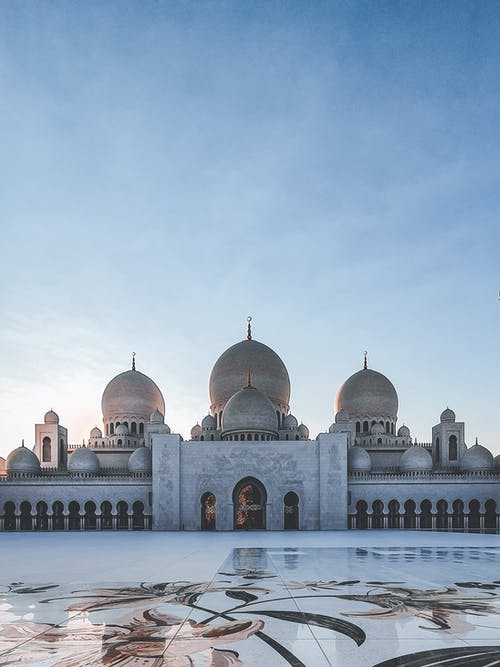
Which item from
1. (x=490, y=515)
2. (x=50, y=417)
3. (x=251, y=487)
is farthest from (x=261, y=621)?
(x=50, y=417)

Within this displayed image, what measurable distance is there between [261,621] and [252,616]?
26 cm

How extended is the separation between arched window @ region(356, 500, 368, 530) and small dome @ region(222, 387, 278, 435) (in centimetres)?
602

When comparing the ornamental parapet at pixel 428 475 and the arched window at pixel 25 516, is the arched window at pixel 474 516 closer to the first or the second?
the ornamental parapet at pixel 428 475

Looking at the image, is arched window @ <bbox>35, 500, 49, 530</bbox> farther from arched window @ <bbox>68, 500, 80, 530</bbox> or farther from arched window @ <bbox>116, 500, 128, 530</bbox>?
arched window @ <bbox>116, 500, 128, 530</bbox>

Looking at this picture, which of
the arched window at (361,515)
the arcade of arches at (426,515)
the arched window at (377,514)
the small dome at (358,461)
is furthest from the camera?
the small dome at (358,461)

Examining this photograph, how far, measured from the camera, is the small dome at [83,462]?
35.2 m

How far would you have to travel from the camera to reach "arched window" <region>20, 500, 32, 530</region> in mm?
33781

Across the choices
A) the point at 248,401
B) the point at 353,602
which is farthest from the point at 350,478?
the point at 353,602

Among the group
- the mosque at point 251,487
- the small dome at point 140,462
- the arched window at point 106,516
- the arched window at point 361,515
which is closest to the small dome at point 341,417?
the mosque at point 251,487

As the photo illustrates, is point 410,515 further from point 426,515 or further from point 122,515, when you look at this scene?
point 122,515

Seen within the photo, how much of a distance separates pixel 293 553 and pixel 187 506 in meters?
19.1

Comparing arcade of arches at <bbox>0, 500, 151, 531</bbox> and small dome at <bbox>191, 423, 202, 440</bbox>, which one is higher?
small dome at <bbox>191, 423, 202, 440</bbox>

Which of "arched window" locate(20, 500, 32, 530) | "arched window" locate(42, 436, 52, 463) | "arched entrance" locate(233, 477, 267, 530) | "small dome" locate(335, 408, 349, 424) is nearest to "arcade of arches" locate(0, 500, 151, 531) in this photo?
"arched window" locate(20, 500, 32, 530)

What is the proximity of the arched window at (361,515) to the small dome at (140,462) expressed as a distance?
11.7 m
